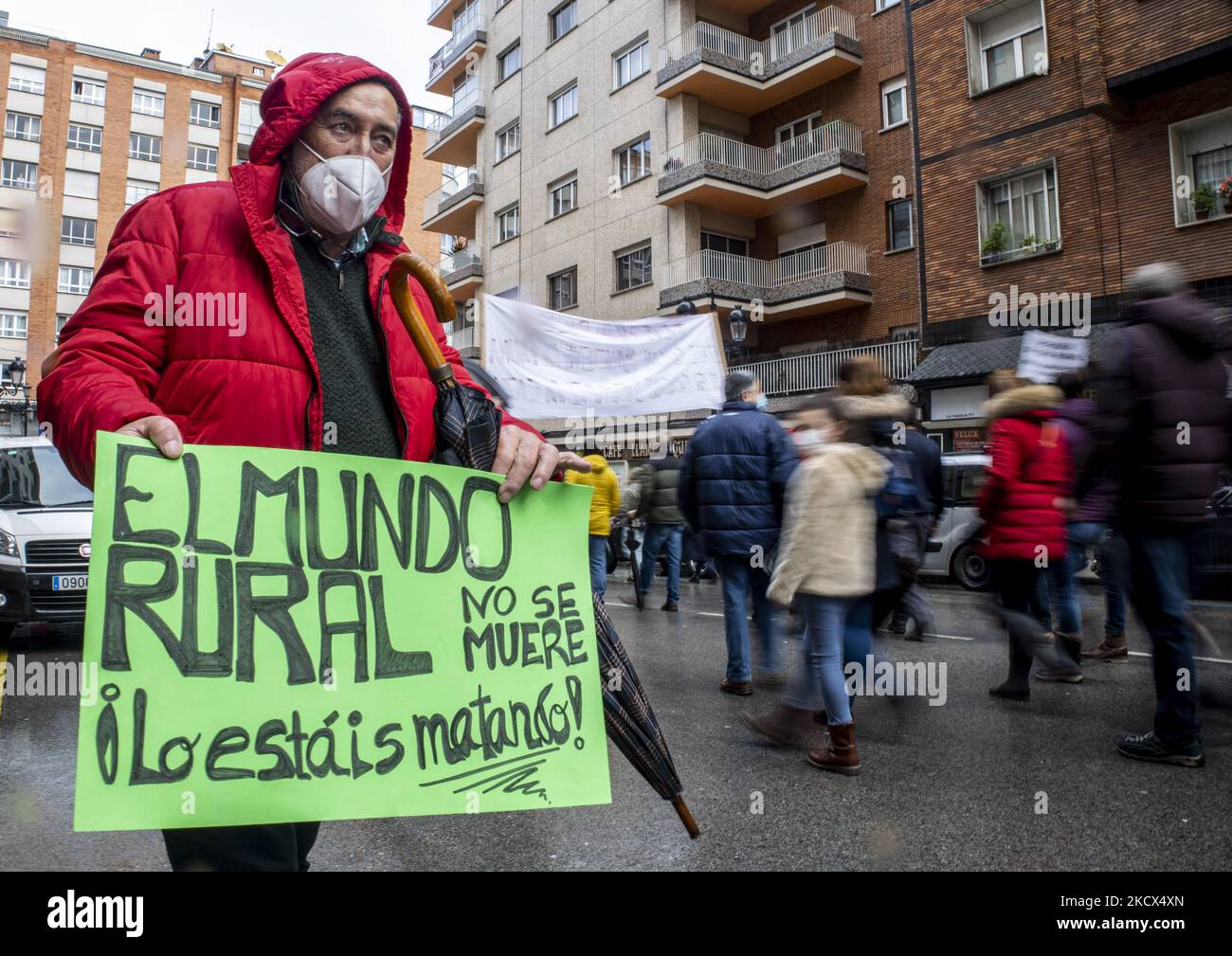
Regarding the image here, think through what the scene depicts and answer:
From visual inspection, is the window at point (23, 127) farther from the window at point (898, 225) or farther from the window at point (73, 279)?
the window at point (898, 225)

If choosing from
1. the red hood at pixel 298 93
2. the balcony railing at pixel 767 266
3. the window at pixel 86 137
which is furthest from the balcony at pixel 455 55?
the red hood at pixel 298 93

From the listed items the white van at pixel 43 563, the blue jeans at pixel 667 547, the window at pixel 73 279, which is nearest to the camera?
the white van at pixel 43 563

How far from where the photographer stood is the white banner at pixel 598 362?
9148mm

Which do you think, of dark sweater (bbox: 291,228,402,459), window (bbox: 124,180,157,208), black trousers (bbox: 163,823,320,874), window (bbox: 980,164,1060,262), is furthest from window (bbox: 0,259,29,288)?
black trousers (bbox: 163,823,320,874)

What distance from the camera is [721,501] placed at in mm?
5965

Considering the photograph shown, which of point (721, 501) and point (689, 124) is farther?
point (689, 124)

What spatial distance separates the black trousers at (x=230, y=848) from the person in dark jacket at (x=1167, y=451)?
3815 mm

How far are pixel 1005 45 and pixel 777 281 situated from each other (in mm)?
7804

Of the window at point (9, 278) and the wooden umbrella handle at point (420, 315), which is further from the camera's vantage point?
the window at point (9, 278)

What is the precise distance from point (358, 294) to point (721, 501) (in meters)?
4.26

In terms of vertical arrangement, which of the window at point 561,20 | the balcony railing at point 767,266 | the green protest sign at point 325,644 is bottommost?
the green protest sign at point 325,644

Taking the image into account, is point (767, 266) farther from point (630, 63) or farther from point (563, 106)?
point (563, 106)
